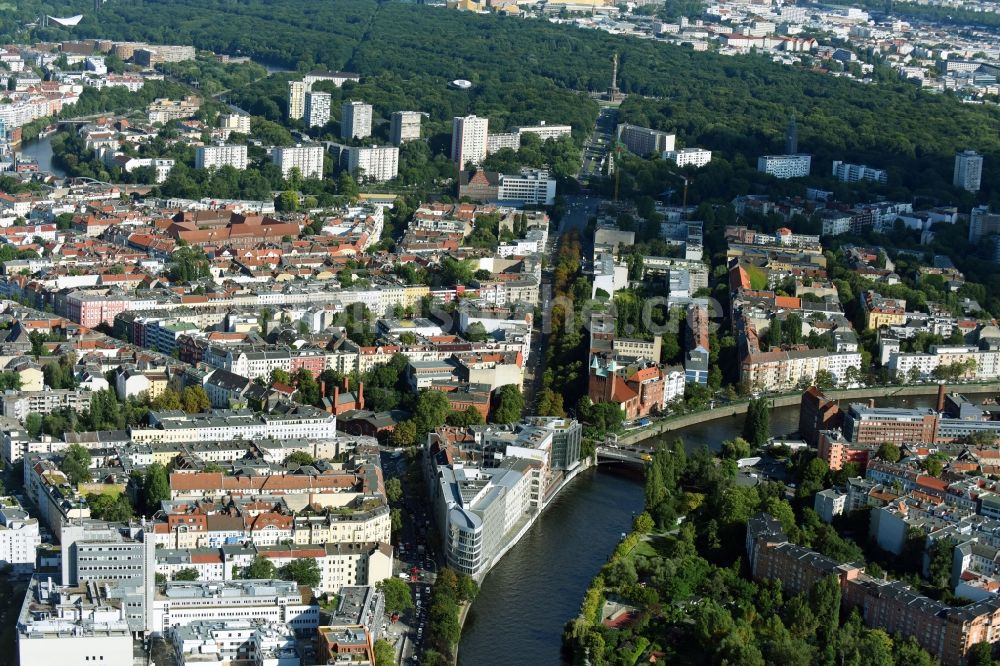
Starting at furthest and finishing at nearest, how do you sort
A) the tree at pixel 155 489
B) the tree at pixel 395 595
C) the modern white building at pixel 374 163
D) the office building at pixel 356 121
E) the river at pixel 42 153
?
the office building at pixel 356 121 < the modern white building at pixel 374 163 < the river at pixel 42 153 < the tree at pixel 155 489 < the tree at pixel 395 595

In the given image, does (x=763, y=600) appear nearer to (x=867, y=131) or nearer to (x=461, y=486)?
(x=461, y=486)

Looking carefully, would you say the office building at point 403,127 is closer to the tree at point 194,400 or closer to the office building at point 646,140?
the office building at point 646,140

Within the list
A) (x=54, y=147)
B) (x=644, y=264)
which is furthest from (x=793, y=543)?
(x=54, y=147)

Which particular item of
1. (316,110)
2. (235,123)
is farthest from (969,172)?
(235,123)

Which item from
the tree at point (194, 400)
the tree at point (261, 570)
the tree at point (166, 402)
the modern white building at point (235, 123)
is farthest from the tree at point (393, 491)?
the modern white building at point (235, 123)

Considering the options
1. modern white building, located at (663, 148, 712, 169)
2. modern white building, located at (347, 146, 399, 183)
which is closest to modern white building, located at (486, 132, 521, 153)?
modern white building, located at (347, 146, 399, 183)

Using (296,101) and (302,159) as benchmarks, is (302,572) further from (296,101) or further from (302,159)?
(296,101)
